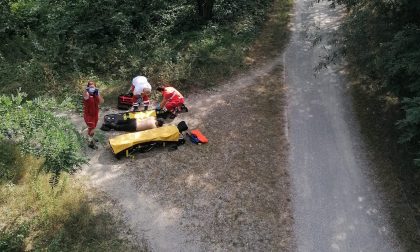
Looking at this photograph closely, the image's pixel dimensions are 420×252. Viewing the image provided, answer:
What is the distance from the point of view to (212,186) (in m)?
11.9

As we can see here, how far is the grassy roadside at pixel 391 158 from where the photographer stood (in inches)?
441

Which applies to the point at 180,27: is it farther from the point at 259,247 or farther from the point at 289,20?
the point at 259,247

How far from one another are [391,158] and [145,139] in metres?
7.77

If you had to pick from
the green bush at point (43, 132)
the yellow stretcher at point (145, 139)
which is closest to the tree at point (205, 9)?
the yellow stretcher at point (145, 139)

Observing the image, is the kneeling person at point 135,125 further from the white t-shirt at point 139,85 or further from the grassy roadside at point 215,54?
the grassy roadside at point 215,54

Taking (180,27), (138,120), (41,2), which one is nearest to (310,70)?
(180,27)

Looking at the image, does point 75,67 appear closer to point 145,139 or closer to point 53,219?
point 145,139

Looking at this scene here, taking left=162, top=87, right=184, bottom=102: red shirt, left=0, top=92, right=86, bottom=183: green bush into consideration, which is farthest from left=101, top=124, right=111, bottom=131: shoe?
left=0, top=92, right=86, bottom=183: green bush

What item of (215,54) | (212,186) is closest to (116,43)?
(215,54)

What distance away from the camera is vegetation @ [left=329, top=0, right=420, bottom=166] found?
38.3ft

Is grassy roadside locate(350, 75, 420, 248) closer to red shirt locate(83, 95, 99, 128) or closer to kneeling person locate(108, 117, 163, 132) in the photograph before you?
kneeling person locate(108, 117, 163, 132)

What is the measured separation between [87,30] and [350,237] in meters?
13.5

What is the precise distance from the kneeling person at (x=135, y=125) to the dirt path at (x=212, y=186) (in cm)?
97

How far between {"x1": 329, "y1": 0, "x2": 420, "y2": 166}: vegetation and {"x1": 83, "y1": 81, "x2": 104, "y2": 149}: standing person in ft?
27.9
